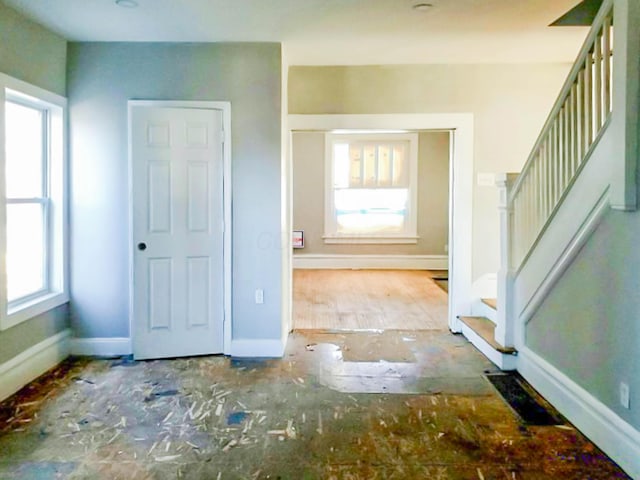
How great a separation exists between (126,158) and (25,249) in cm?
101

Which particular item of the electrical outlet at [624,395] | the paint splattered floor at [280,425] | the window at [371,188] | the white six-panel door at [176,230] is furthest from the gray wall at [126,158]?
the window at [371,188]

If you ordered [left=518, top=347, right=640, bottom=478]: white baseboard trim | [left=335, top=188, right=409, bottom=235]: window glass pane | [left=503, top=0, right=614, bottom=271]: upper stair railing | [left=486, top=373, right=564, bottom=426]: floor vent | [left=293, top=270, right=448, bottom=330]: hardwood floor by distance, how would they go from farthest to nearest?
[left=335, top=188, right=409, bottom=235]: window glass pane → [left=293, top=270, right=448, bottom=330]: hardwood floor → [left=486, top=373, right=564, bottom=426]: floor vent → [left=503, top=0, right=614, bottom=271]: upper stair railing → [left=518, top=347, right=640, bottom=478]: white baseboard trim

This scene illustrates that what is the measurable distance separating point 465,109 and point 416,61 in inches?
25.3

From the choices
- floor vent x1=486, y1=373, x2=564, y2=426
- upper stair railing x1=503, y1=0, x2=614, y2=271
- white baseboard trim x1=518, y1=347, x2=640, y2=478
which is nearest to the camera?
white baseboard trim x1=518, y1=347, x2=640, y2=478

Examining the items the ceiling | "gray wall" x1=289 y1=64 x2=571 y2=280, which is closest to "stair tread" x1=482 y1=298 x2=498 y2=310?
"gray wall" x1=289 y1=64 x2=571 y2=280

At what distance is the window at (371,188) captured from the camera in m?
8.92

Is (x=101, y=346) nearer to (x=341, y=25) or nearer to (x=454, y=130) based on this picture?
(x=341, y=25)

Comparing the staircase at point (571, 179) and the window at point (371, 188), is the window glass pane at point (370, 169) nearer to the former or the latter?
the window at point (371, 188)

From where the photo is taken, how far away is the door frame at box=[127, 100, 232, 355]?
13.1ft

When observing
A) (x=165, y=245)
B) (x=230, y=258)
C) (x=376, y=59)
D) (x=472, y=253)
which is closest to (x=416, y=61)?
(x=376, y=59)

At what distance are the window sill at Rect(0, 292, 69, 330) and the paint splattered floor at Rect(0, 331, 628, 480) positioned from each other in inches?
18.5

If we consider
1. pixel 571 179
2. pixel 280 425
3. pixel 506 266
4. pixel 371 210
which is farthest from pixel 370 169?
pixel 280 425

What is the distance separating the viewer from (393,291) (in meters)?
7.02

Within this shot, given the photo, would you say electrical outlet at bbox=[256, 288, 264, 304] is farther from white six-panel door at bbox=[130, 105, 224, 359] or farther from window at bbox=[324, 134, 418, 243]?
window at bbox=[324, 134, 418, 243]
